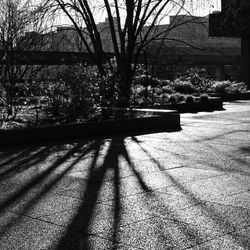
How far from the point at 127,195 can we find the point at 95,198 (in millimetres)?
428

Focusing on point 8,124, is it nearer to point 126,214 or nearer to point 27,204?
point 27,204

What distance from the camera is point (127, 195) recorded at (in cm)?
722

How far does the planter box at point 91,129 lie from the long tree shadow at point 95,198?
78.4 inches

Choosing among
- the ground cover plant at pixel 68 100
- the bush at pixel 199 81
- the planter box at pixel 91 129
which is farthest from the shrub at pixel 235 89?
the planter box at pixel 91 129

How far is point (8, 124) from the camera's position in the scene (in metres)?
14.4

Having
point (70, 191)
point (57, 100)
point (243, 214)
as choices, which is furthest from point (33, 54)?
point (243, 214)

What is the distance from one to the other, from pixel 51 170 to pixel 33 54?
56.8ft

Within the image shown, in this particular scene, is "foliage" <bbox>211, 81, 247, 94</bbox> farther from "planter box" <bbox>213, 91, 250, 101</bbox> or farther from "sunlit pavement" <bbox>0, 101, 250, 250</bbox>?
"sunlit pavement" <bbox>0, 101, 250, 250</bbox>

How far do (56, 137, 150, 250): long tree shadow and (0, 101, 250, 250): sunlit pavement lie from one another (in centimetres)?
1

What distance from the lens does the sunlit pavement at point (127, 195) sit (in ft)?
17.5

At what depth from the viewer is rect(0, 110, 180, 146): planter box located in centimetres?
1256

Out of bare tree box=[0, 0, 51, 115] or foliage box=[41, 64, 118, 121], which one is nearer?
foliage box=[41, 64, 118, 121]

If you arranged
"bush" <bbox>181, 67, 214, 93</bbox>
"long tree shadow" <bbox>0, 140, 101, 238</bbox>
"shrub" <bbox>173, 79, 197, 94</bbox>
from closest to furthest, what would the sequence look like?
"long tree shadow" <bbox>0, 140, 101, 238</bbox> → "shrub" <bbox>173, 79, 197, 94</bbox> → "bush" <bbox>181, 67, 214, 93</bbox>

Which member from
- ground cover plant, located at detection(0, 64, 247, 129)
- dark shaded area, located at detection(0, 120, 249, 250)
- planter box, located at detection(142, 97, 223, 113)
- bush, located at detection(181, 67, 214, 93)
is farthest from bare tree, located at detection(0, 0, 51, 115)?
bush, located at detection(181, 67, 214, 93)
